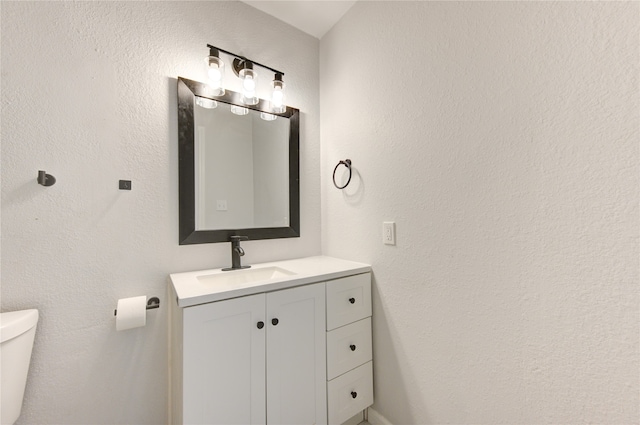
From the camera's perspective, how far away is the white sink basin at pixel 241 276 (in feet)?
4.15

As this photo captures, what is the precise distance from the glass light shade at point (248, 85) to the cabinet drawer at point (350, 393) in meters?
1.51

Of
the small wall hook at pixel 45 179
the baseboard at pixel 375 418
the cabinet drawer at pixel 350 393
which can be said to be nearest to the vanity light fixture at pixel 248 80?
the small wall hook at pixel 45 179

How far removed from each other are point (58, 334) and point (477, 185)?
5.70 ft

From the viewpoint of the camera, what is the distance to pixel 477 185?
958 mm

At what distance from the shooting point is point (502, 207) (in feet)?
2.93

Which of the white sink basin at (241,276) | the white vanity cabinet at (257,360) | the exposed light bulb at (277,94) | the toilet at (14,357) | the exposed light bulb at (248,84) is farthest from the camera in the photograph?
the exposed light bulb at (277,94)

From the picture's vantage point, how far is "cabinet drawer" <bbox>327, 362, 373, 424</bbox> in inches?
47.5

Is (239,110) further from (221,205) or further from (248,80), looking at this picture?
(221,205)

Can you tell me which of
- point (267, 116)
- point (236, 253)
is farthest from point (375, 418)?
point (267, 116)

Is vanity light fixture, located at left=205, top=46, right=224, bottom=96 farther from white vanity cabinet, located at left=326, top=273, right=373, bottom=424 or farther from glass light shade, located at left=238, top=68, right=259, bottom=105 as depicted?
white vanity cabinet, located at left=326, top=273, right=373, bottom=424

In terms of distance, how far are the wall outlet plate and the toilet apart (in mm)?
1429

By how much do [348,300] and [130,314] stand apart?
939 millimetres

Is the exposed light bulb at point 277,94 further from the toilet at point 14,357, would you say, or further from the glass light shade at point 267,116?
the toilet at point 14,357

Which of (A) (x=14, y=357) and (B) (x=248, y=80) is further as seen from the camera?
(B) (x=248, y=80)
